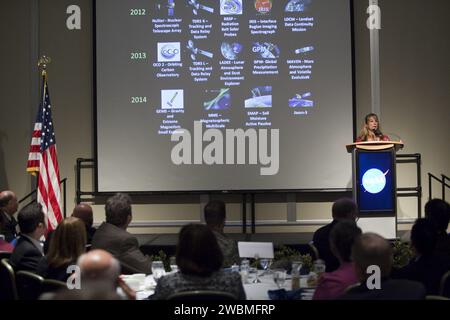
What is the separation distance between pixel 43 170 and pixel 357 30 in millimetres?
4279

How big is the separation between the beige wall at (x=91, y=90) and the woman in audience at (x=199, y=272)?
5333 mm

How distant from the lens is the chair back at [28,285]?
10.4ft

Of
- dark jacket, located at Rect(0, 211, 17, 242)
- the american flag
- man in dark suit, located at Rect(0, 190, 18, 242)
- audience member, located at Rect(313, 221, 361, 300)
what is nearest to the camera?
audience member, located at Rect(313, 221, 361, 300)

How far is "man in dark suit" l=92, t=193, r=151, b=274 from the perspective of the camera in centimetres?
384

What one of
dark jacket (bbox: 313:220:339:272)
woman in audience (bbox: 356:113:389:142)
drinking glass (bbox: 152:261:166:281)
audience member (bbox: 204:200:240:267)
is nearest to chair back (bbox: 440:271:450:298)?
dark jacket (bbox: 313:220:339:272)

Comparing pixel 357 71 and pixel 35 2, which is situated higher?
pixel 35 2

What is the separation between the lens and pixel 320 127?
775cm

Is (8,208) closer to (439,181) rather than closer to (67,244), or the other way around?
(67,244)

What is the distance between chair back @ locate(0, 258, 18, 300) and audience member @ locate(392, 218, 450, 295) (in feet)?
6.67

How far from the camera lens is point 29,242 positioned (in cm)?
361

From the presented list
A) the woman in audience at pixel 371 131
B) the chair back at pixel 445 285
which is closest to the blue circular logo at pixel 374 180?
the woman in audience at pixel 371 131

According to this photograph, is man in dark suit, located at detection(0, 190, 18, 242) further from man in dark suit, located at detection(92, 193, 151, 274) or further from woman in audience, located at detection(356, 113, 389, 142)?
woman in audience, located at detection(356, 113, 389, 142)
